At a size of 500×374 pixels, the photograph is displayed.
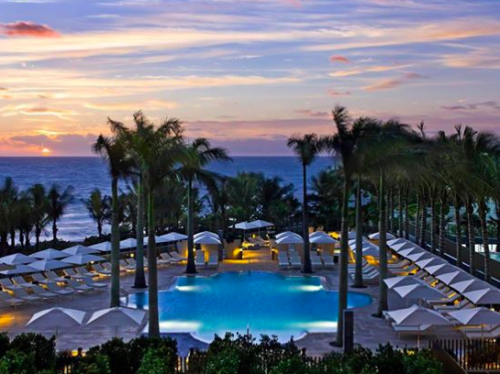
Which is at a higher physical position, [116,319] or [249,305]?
[116,319]

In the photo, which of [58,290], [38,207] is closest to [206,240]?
[58,290]

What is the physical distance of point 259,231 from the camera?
1650 inches

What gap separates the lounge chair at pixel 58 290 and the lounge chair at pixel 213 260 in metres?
8.30

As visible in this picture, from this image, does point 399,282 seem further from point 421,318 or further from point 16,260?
point 16,260

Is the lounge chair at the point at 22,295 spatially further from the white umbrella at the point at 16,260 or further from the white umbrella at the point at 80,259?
the white umbrella at the point at 80,259

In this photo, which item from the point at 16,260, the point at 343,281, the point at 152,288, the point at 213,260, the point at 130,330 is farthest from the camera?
the point at 213,260

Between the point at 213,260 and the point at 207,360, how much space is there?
17813mm

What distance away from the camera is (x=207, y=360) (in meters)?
12.4

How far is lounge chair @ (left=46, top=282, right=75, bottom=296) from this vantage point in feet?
74.1

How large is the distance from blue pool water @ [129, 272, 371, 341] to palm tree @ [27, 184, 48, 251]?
10775 mm

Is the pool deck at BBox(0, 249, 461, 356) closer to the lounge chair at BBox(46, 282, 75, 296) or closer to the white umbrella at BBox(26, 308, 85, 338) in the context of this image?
the lounge chair at BBox(46, 282, 75, 296)

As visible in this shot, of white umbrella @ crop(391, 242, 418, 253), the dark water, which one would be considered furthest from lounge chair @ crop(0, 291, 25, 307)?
→ the dark water

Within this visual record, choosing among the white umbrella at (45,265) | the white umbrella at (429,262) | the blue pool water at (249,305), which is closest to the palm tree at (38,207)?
the white umbrella at (45,265)

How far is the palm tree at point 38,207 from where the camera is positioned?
1309 inches
